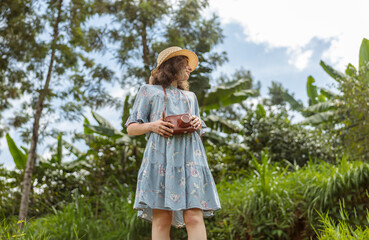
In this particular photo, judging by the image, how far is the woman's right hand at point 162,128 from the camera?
Answer: 2.28 m

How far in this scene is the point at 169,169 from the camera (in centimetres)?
224

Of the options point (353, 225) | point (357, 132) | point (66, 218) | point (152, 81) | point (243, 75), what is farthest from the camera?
point (243, 75)

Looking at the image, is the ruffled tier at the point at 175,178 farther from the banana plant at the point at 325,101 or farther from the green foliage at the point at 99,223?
the banana plant at the point at 325,101

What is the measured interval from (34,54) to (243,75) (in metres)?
11.6

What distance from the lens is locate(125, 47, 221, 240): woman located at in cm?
220

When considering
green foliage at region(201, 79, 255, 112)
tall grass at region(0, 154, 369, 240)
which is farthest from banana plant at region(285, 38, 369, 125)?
tall grass at region(0, 154, 369, 240)

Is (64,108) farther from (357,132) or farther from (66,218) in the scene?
(357,132)

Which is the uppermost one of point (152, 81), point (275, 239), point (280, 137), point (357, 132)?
point (280, 137)

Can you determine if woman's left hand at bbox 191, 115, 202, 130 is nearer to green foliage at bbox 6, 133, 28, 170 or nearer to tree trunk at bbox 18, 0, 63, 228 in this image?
tree trunk at bbox 18, 0, 63, 228

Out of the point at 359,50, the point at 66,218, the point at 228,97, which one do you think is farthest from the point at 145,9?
the point at 359,50

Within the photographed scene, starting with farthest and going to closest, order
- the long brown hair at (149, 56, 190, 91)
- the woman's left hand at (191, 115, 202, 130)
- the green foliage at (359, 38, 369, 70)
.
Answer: the green foliage at (359, 38, 369, 70) < the long brown hair at (149, 56, 190, 91) < the woman's left hand at (191, 115, 202, 130)

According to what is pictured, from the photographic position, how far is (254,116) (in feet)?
28.6

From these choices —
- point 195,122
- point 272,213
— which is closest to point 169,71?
point 195,122

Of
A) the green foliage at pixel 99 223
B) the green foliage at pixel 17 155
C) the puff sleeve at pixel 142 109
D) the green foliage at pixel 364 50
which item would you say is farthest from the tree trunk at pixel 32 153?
the green foliage at pixel 364 50
